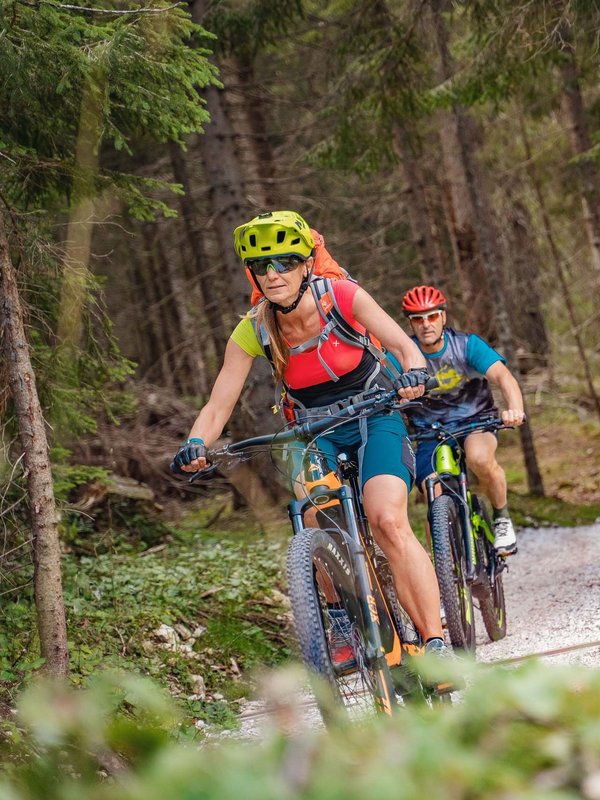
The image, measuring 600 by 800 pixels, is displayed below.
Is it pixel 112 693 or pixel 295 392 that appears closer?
pixel 295 392

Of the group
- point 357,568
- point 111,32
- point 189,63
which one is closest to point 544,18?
point 189,63

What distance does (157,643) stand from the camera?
675 centimetres

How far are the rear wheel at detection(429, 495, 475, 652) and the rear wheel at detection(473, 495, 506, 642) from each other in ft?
1.39

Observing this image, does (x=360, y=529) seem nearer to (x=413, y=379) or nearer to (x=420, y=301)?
(x=413, y=379)

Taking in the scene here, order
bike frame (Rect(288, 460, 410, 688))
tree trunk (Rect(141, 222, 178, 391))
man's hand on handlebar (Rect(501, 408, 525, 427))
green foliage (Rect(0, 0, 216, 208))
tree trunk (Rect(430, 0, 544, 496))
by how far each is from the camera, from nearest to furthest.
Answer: bike frame (Rect(288, 460, 410, 688))
green foliage (Rect(0, 0, 216, 208))
man's hand on handlebar (Rect(501, 408, 525, 427))
tree trunk (Rect(430, 0, 544, 496))
tree trunk (Rect(141, 222, 178, 391))

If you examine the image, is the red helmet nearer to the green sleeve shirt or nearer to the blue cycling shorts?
the blue cycling shorts

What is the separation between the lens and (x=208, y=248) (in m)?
24.0

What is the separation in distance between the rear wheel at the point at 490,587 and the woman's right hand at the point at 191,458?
3.02 meters

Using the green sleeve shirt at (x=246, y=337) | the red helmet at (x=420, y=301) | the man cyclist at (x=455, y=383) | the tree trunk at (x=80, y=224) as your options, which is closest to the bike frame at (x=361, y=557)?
the green sleeve shirt at (x=246, y=337)

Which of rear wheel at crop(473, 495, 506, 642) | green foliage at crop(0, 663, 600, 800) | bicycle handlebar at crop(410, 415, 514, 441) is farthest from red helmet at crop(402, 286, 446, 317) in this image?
green foliage at crop(0, 663, 600, 800)

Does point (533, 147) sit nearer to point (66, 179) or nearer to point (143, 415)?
point (143, 415)

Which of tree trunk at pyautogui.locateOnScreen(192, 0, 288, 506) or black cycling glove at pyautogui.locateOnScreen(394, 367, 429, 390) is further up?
tree trunk at pyautogui.locateOnScreen(192, 0, 288, 506)

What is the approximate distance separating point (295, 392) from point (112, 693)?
7.04ft

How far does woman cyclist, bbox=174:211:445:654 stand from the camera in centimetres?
461
